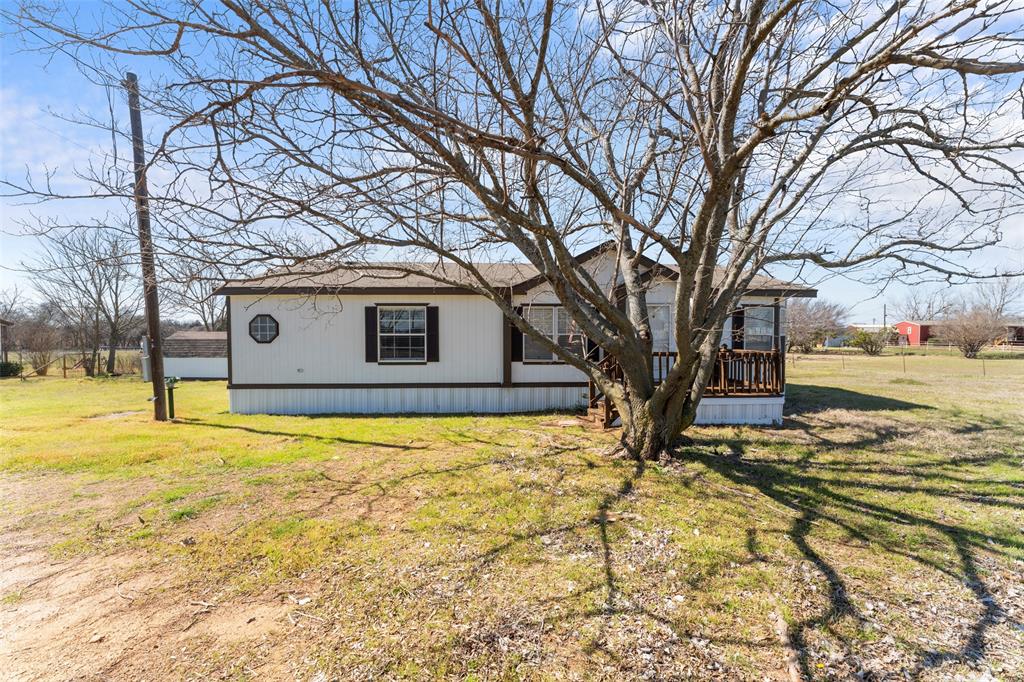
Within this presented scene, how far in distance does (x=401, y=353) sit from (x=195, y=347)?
1379cm

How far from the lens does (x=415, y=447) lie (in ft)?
24.3

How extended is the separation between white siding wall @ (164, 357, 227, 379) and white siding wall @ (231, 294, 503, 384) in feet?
34.8

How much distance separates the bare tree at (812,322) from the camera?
27812 millimetres

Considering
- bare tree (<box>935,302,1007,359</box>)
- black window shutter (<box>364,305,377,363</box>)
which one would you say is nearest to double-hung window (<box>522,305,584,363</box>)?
black window shutter (<box>364,305,377,363</box>)

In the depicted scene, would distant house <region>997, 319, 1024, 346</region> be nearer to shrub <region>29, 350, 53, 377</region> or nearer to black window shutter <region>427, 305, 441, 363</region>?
black window shutter <region>427, 305, 441, 363</region>

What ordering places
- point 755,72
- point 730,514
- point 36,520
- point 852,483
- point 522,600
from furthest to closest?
1. point 755,72
2. point 852,483
3. point 730,514
4. point 36,520
5. point 522,600

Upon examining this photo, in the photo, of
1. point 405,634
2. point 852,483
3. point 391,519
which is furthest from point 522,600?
point 852,483

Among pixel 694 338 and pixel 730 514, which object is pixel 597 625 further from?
pixel 694 338

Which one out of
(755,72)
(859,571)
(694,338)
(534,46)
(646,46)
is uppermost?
(646,46)

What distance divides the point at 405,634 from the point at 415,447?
466 cm

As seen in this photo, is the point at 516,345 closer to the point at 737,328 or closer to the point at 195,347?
the point at 737,328

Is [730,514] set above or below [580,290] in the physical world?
below

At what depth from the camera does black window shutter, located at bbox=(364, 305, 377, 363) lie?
10562 millimetres

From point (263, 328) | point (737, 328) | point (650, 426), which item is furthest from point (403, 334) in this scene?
point (737, 328)
